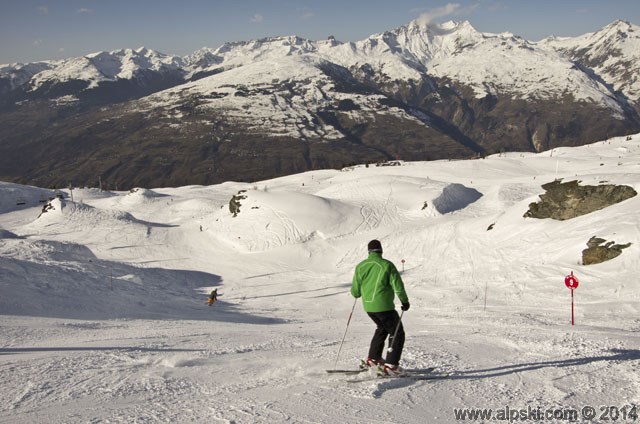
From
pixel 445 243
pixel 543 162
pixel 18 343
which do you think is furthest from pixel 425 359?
pixel 543 162

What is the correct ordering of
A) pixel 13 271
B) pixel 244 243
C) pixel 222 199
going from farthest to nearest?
pixel 222 199 → pixel 244 243 → pixel 13 271

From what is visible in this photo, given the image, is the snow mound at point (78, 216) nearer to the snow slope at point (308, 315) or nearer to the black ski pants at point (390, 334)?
the snow slope at point (308, 315)

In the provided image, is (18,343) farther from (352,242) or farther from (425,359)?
(352,242)

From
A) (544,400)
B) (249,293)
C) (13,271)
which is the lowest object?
(249,293)

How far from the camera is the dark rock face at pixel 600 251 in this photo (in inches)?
896

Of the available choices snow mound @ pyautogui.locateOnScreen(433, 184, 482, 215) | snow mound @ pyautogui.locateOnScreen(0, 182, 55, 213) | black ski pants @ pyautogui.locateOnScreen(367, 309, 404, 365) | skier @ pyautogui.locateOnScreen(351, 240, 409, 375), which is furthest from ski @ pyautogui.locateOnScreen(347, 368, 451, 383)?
snow mound @ pyautogui.locateOnScreen(0, 182, 55, 213)

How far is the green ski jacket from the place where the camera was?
7.90 metres

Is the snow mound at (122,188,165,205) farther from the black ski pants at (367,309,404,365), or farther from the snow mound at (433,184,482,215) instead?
the black ski pants at (367,309,404,365)

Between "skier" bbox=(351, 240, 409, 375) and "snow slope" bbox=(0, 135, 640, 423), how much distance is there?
524 millimetres

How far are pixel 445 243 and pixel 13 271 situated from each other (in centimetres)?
2549

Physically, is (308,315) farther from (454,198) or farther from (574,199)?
(454,198)

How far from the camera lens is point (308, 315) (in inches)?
792

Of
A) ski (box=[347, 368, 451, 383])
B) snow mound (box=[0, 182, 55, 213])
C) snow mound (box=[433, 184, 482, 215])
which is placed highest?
snow mound (box=[433, 184, 482, 215])

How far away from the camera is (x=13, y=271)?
18.2 metres
